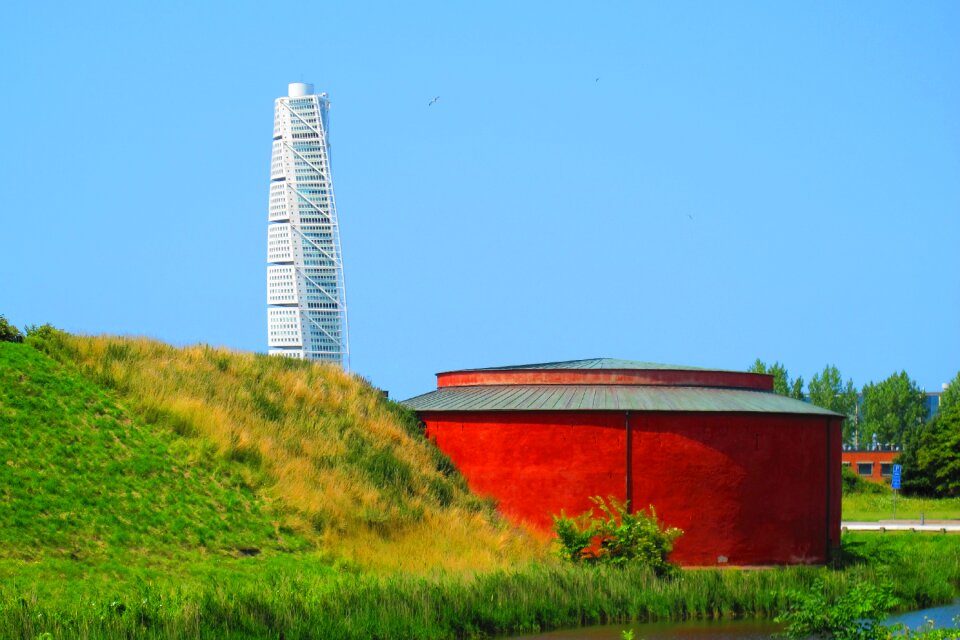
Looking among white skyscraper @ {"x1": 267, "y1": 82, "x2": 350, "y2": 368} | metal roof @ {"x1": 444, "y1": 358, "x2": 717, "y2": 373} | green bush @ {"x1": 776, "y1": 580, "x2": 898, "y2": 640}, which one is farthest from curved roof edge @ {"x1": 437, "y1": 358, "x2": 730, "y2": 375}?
white skyscraper @ {"x1": 267, "y1": 82, "x2": 350, "y2": 368}

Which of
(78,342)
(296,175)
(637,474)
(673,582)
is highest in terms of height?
(296,175)

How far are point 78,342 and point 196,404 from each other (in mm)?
3372

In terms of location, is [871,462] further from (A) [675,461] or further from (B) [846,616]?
(B) [846,616]

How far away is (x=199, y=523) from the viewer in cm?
2230

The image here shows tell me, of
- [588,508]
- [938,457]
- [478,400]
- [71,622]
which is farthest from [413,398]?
[938,457]

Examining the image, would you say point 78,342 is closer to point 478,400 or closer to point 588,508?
point 478,400

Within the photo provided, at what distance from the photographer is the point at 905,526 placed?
38750mm

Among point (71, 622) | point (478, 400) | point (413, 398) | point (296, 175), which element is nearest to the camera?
point (71, 622)

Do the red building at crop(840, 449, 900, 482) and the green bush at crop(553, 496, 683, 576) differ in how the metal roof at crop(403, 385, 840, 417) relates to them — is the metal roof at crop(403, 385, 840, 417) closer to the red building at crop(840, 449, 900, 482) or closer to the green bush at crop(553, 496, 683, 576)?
the green bush at crop(553, 496, 683, 576)

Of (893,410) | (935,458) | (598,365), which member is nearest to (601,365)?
(598,365)

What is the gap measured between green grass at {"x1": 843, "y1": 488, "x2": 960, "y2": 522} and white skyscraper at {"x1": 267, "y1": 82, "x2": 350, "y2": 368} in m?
46.5

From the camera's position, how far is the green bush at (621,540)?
23.7 meters

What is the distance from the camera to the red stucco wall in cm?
2623

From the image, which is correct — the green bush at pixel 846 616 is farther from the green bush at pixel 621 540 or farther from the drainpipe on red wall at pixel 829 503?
the drainpipe on red wall at pixel 829 503
